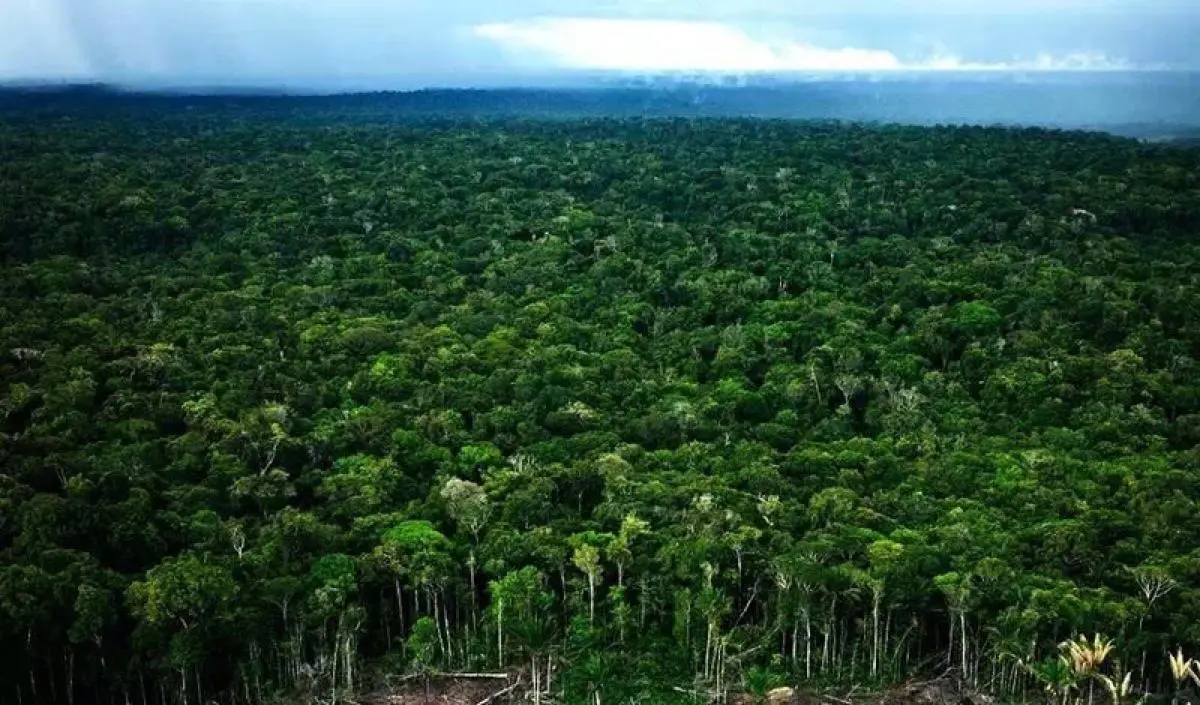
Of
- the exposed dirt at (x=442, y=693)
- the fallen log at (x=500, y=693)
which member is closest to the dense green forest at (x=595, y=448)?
the exposed dirt at (x=442, y=693)

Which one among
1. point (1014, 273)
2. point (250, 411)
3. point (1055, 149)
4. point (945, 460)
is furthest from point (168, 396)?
point (1055, 149)

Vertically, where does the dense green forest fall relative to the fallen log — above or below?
above

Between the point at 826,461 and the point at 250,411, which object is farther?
the point at 250,411

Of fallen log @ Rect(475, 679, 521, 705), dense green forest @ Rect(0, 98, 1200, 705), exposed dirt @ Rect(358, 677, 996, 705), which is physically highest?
dense green forest @ Rect(0, 98, 1200, 705)

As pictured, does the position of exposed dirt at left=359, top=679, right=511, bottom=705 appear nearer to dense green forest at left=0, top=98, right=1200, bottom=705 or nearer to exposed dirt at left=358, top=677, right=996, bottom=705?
exposed dirt at left=358, top=677, right=996, bottom=705

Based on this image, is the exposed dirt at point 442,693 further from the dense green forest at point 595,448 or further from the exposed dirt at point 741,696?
the dense green forest at point 595,448

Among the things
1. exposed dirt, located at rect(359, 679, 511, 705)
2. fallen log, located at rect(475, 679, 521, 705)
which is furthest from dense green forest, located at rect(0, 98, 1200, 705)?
fallen log, located at rect(475, 679, 521, 705)

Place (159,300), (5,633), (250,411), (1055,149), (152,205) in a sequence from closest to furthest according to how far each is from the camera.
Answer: (5,633) → (250,411) → (159,300) → (152,205) → (1055,149)

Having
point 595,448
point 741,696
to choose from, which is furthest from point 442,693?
point 595,448

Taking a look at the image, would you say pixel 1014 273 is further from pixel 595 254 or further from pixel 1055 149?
pixel 1055 149
